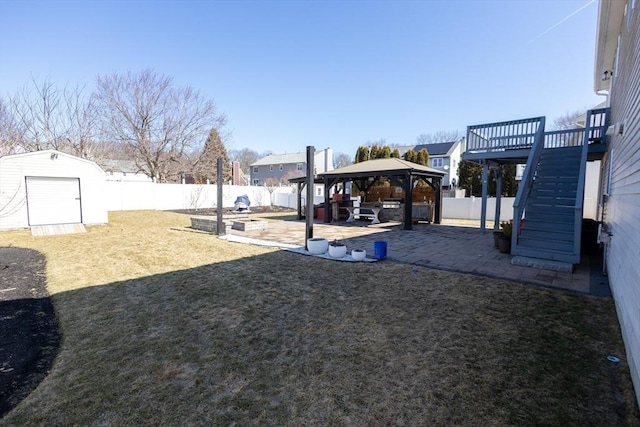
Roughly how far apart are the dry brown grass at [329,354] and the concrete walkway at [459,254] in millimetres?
625

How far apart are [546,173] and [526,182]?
1.44 m

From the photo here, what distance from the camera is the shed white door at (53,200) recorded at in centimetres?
1100

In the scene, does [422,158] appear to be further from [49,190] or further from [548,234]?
[49,190]

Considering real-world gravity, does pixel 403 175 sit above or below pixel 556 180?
above

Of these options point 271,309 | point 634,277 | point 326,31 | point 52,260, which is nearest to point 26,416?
point 271,309

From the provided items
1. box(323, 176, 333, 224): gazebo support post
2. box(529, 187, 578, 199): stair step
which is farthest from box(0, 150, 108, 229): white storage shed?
box(529, 187, 578, 199): stair step

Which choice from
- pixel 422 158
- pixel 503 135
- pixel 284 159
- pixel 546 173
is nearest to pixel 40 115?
pixel 422 158

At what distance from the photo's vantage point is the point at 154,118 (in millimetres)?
22875

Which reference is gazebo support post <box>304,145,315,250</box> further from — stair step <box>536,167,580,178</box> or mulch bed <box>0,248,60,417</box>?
stair step <box>536,167,580,178</box>

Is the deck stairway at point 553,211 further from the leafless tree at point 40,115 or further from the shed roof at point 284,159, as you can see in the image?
the shed roof at point 284,159

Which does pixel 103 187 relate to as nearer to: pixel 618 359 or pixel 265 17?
pixel 265 17

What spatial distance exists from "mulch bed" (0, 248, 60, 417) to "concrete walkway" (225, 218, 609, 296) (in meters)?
5.41

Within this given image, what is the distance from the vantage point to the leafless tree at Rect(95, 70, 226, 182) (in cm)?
2188

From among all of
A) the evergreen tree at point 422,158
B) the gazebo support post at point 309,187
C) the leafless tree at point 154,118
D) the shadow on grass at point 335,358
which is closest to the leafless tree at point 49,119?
the leafless tree at point 154,118
